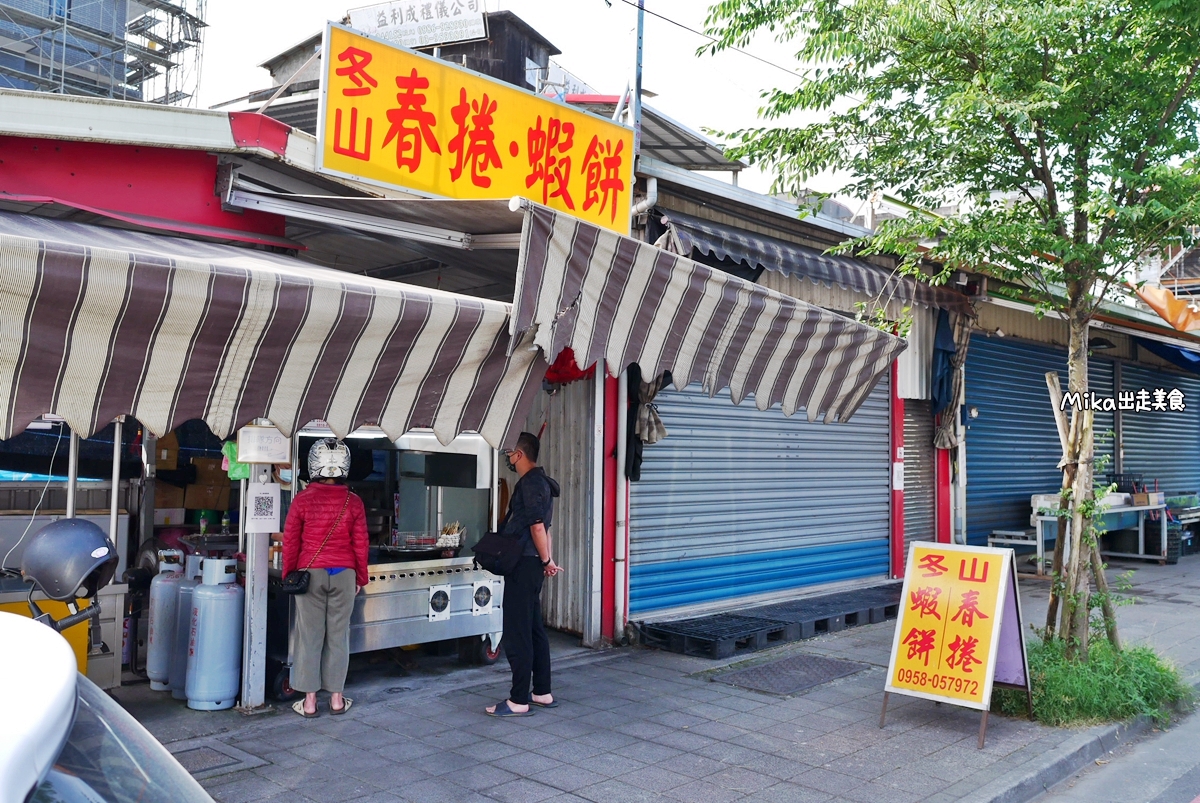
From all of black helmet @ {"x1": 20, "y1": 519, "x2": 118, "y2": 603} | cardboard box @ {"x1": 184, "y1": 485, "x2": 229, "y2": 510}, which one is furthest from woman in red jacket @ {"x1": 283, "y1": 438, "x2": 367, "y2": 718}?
cardboard box @ {"x1": 184, "y1": 485, "x2": 229, "y2": 510}

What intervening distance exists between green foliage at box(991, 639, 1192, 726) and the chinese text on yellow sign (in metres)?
0.68

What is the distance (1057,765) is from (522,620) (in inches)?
132

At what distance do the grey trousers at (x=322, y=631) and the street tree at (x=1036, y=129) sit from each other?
4961 mm

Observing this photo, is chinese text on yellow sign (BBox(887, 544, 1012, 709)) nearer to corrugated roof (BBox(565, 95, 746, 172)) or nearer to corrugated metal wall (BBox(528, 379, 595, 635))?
corrugated metal wall (BBox(528, 379, 595, 635))

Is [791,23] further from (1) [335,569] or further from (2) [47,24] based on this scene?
(2) [47,24]

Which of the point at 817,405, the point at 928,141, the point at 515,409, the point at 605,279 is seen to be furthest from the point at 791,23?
the point at 515,409

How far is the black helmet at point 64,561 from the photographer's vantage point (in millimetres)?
4488

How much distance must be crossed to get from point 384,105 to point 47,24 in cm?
2615

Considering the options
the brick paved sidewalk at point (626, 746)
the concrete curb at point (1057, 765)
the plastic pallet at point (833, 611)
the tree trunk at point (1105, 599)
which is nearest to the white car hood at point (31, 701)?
the brick paved sidewalk at point (626, 746)

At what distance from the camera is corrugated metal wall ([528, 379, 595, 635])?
343 inches

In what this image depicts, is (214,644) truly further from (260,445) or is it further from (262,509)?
(260,445)

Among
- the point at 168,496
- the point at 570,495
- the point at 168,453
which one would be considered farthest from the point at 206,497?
the point at 570,495

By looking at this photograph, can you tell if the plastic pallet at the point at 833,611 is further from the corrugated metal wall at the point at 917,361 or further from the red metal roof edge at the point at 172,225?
the red metal roof edge at the point at 172,225

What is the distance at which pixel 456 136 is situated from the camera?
6.89m
